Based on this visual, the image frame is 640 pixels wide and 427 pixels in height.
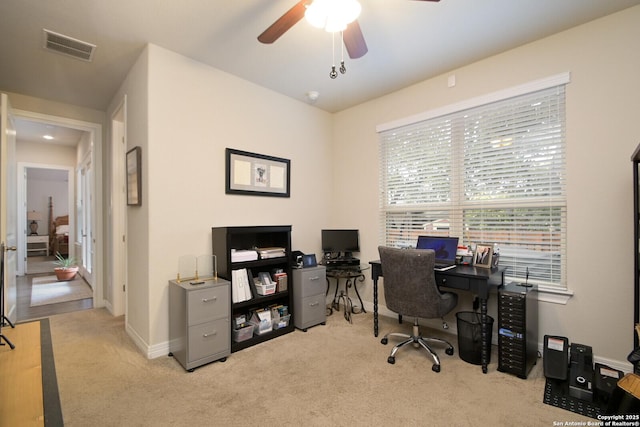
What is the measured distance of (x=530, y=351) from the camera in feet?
7.40

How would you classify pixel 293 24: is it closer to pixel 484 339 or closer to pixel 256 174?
pixel 256 174

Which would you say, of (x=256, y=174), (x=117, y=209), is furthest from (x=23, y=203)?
(x=256, y=174)

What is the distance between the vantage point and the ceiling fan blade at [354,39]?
1.77 metres

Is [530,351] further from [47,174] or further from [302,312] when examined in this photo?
[47,174]

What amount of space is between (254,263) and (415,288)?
59.1 inches

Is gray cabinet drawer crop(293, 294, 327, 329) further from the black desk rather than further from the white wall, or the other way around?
the white wall

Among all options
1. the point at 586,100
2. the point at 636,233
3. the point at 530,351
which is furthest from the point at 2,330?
the point at 586,100

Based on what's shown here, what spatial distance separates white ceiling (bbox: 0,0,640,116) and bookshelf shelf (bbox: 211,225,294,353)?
1624mm

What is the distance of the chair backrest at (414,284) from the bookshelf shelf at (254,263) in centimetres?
111

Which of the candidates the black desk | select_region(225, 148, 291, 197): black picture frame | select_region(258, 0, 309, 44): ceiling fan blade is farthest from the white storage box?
select_region(258, 0, 309, 44): ceiling fan blade

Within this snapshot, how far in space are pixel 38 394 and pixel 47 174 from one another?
9.98 m

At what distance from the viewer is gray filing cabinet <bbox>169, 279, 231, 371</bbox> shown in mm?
2283

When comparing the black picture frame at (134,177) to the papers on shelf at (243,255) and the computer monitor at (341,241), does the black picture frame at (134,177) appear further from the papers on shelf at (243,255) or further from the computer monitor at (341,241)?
the computer monitor at (341,241)

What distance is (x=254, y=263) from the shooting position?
2844 millimetres
